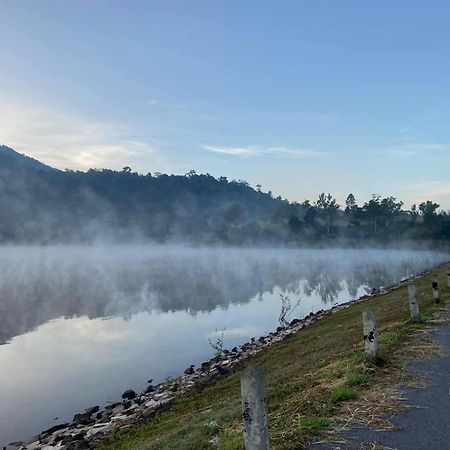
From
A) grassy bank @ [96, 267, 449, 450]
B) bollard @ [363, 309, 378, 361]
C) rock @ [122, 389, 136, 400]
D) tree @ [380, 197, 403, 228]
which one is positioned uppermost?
tree @ [380, 197, 403, 228]

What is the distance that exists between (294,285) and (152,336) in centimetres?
2893

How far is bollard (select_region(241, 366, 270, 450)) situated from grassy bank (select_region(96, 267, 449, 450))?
3.89 feet

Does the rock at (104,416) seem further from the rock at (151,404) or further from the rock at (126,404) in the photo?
the rock at (151,404)

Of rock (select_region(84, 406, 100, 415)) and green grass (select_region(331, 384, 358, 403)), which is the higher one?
green grass (select_region(331, 384, 358, 403))

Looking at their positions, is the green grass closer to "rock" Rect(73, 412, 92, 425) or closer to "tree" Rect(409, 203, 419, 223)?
"rock" Rect(73, 412, 92, 425)

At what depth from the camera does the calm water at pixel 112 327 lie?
17.8 m

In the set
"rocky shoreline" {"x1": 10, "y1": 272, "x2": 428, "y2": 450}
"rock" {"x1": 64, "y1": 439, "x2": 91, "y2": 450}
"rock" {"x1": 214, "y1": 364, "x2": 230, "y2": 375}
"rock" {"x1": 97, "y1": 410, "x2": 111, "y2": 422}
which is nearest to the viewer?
"rock" {"x1": 64, "y1": 439, "x2": 91, "y2": 450}

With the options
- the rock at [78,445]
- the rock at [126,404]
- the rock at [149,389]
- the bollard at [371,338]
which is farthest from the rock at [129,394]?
the bollard at [371,338]

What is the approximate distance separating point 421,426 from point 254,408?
3210 millimetres

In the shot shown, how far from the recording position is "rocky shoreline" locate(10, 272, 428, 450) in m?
12.7

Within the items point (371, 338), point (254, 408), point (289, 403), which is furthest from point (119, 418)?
point (254, 408)

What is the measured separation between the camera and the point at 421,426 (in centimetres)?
667

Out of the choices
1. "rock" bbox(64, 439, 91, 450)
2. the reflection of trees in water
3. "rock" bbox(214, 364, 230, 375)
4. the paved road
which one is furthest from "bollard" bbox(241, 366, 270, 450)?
the reflection of trees in water

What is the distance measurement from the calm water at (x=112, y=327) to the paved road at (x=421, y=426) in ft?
40.4
